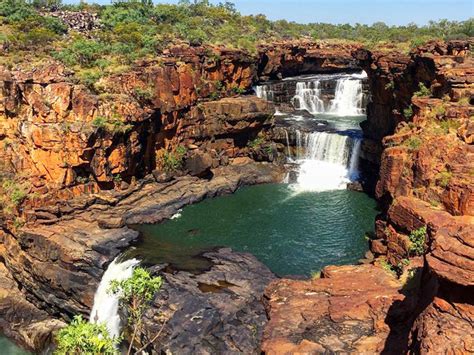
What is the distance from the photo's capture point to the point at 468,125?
24031 millimetres

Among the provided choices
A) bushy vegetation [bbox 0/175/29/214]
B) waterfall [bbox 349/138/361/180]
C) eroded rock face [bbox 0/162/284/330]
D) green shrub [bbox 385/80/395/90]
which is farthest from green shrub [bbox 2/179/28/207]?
green shrub [bbox 385/80/395/90]

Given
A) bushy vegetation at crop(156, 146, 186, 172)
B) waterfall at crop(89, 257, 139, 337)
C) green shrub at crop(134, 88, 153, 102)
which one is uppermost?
green shrub at crop(134, 88, 153, 102)

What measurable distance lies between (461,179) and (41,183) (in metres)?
26.3

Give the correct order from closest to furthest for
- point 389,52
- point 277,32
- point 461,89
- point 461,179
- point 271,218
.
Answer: point 461,179
point 461,89
point 271,218
point 389,52
point 277,32

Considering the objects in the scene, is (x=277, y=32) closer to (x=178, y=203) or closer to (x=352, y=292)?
(x=178, y=203)

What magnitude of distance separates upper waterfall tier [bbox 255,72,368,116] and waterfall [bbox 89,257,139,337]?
33.5 meters

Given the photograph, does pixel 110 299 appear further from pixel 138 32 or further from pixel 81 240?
pixel 138 32

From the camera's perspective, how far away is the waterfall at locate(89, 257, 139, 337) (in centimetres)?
2433

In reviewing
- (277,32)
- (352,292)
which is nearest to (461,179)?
(352,292)

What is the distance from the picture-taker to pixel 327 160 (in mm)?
44406

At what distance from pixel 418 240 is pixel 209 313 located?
9.89 m

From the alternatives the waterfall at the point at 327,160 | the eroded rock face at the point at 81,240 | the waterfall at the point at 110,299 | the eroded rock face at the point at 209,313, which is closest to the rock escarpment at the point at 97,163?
the eroded rock face at the point at 81,240

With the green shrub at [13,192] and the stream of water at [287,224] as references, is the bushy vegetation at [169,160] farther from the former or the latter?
the green shrub at [13,192]

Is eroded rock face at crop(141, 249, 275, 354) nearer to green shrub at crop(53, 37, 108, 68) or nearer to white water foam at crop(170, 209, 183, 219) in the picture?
white water foam at crop(170, 209, 183, 219)
